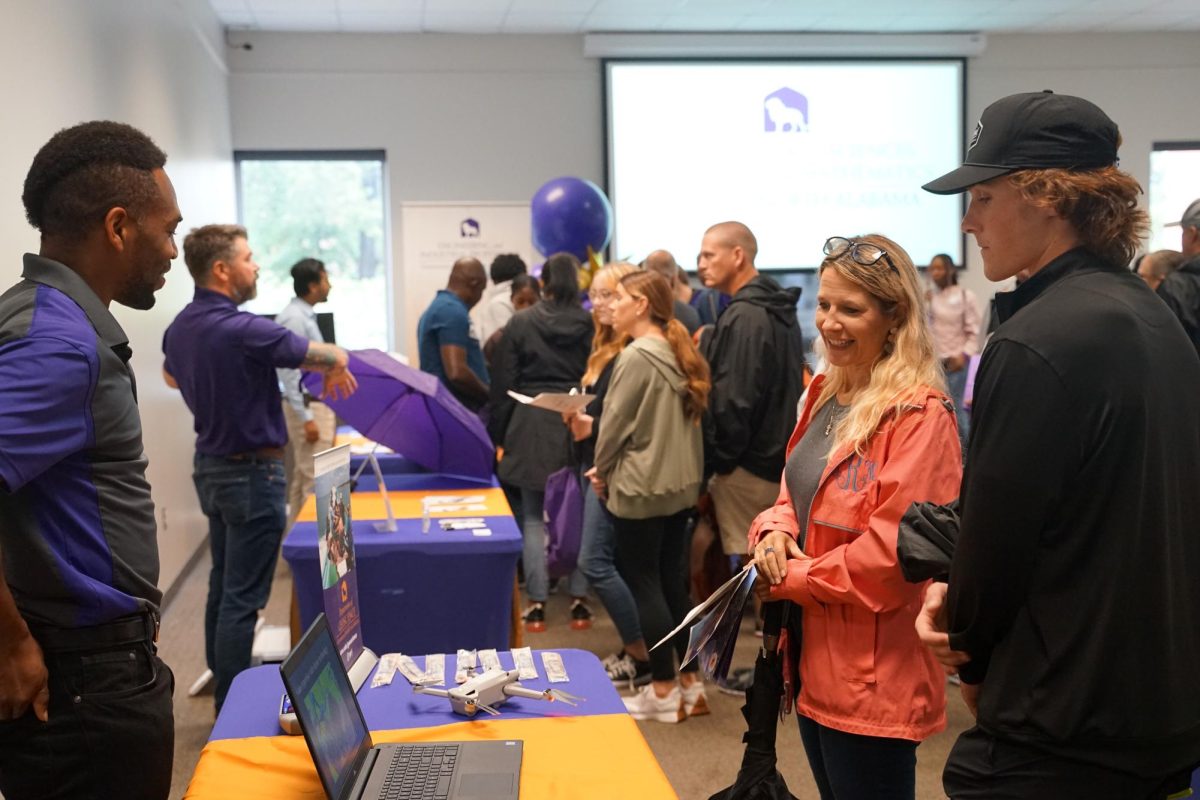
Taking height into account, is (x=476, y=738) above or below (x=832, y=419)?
below

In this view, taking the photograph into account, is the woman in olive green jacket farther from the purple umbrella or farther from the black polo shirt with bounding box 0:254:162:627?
the black polo shirt with bounding box 0:254:162:627

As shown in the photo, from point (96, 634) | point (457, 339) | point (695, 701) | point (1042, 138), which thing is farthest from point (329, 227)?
point (1042, 138)

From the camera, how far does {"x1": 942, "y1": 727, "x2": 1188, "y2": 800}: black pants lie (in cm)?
124

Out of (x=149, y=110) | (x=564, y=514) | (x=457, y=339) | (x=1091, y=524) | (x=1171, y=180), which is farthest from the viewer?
(x=1171, y=180)

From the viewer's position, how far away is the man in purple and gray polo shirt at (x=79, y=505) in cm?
142

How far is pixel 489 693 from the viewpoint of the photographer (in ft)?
5.91

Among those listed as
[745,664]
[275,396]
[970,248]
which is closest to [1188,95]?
[970,248]

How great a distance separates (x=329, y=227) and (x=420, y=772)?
25.7 ft

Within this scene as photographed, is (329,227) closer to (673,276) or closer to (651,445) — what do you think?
(673,276)

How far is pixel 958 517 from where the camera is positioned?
1441mm

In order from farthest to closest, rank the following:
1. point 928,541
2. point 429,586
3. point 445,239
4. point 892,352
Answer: point 445,239 < point 429,586 < point 892,352 < point 928,541

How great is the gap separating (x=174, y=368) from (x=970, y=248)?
24.7ft

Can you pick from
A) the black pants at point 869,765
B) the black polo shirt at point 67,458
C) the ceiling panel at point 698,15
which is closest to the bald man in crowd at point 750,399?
the black pants at point 869,765

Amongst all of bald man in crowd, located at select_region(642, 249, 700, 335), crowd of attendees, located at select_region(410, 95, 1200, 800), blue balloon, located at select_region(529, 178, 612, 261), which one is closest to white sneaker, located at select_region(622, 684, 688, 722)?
crowd of attendees, located at select_region(410, 95, 1200, 800)
